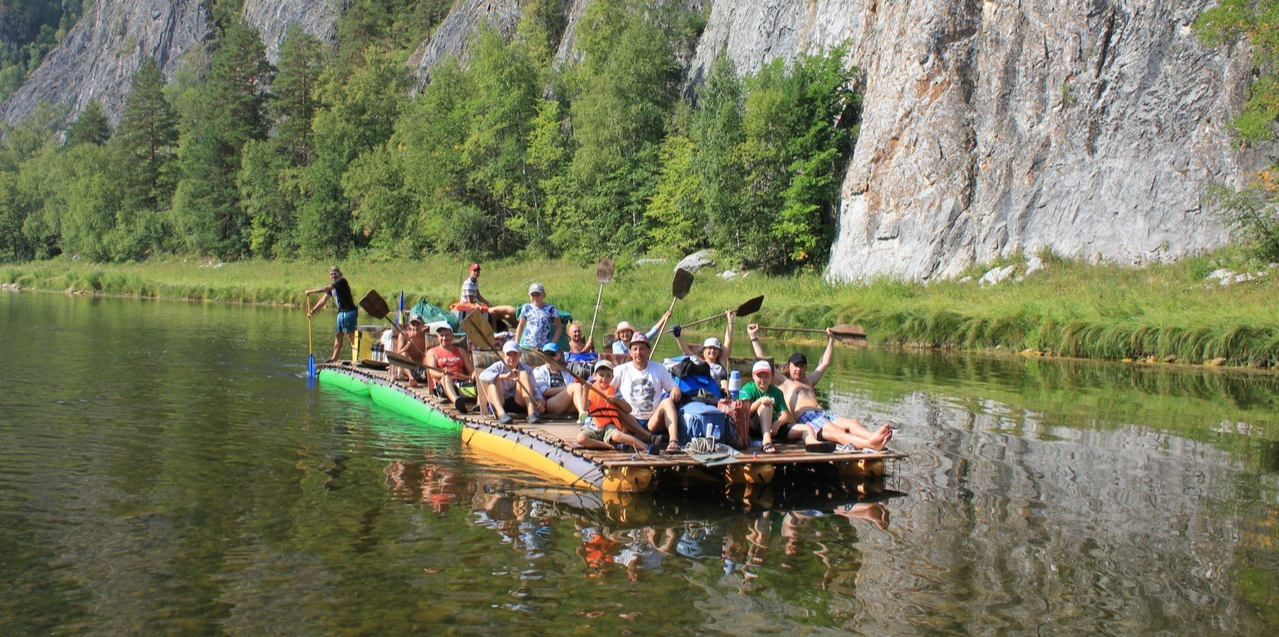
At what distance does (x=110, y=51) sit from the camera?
10831cm

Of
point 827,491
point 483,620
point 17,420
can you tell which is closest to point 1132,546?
point 827,491

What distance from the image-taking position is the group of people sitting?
9.94 m

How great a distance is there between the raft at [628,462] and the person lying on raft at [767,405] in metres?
0.25

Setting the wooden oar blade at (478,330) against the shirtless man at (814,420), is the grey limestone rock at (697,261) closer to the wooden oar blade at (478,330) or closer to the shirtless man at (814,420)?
the wooden oar blade at (478,330)

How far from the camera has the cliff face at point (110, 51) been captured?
103 metres

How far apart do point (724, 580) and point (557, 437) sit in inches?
139

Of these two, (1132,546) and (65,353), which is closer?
(1132,546)

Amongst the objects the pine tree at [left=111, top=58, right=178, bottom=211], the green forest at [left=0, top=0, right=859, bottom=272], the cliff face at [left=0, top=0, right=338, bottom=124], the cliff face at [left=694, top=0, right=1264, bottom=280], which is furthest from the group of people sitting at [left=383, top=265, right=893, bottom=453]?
the cliff face at [left=0, top=0, right=338, bottom=124]

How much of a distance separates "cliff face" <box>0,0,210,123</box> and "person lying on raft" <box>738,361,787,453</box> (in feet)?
335

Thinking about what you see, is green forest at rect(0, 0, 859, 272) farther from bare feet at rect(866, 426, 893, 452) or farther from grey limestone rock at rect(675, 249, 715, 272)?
bare feet at rect(866, 426, 893, 452)

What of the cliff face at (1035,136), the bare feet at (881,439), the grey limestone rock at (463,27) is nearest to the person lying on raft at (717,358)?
the bare feet at (881,439)

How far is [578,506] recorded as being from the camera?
349 inches

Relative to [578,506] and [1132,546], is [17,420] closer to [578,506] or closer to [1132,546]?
[578,506]

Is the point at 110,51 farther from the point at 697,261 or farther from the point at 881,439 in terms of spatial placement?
the point at 881,439
